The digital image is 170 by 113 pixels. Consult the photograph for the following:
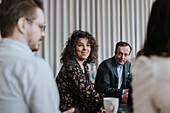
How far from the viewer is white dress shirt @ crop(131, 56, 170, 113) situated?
22.3 inches

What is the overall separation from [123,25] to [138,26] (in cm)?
28

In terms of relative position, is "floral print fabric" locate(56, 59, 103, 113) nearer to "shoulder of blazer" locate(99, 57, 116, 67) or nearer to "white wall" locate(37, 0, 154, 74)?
"shoulder of blazer" locate(99, 57, 116, 67)

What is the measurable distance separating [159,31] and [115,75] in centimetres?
162

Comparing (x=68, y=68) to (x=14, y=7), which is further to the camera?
(x=68, y=68)

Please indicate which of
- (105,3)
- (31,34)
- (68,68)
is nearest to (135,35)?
(105,3)

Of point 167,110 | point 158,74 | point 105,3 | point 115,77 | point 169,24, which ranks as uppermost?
point 105,3

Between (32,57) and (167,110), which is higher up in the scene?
(32,57)

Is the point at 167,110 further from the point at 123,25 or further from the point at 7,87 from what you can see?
the point at 123,25

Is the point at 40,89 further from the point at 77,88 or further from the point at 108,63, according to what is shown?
the point at 108,63

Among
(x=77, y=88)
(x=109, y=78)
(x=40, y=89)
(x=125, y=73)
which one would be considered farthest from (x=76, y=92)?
(x=40, y=89)

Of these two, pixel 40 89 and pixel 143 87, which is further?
pixel 40 89

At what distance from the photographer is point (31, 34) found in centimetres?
93

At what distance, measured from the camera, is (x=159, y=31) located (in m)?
0.60

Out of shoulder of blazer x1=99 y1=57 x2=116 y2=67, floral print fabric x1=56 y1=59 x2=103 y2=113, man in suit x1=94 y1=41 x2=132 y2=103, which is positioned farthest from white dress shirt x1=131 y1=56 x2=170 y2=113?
shoulder of blazer x1=99 y1=57 x2=116 y2=67
